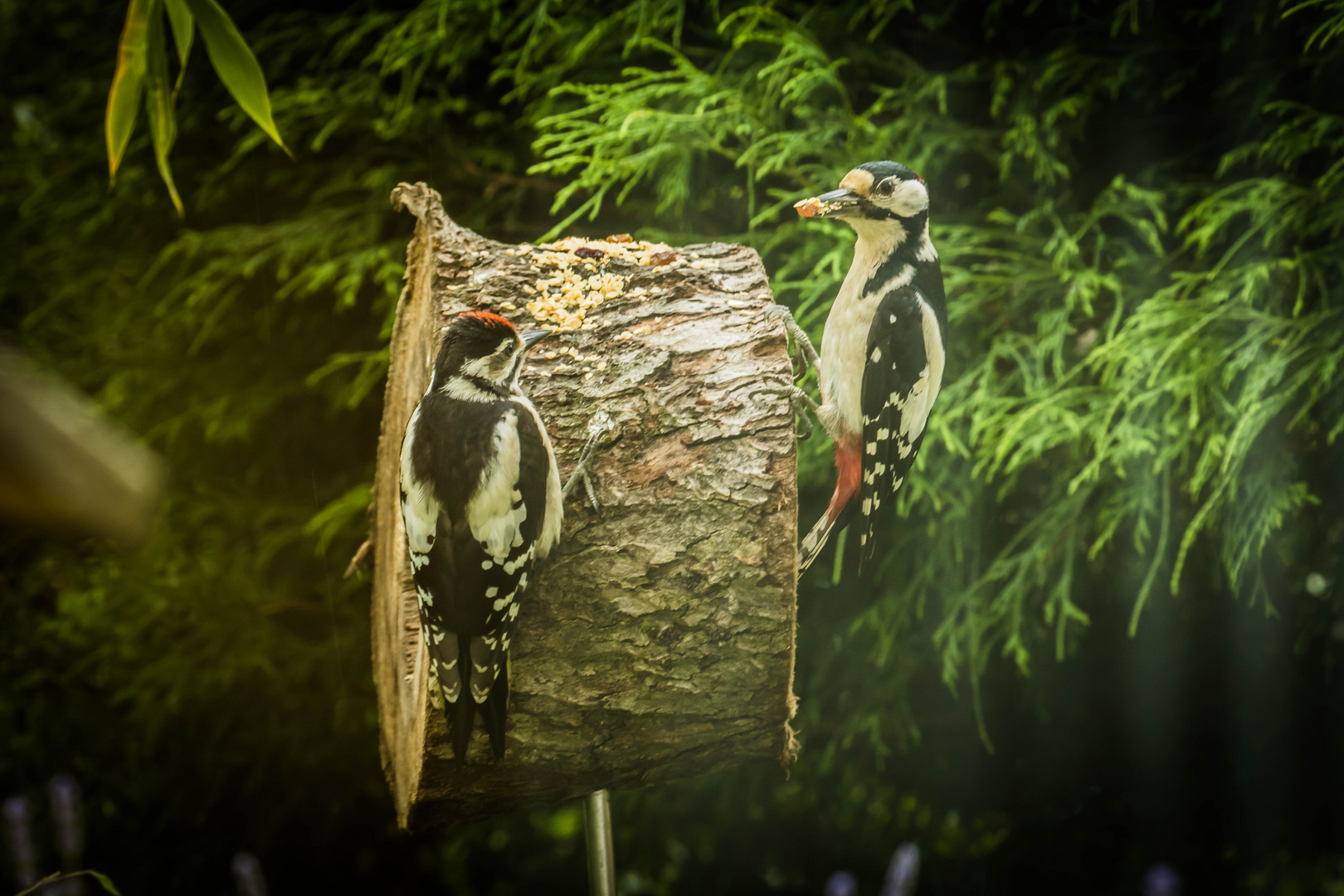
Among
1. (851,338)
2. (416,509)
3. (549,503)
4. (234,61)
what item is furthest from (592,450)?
(234,61)

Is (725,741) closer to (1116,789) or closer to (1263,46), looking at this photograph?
(1116,789)

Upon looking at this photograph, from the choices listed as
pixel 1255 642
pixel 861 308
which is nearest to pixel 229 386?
pixel 861 308

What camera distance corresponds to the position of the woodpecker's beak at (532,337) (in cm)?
79

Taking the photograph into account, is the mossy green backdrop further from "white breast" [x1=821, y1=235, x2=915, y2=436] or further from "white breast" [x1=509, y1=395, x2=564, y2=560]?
"white breast" [x1=509, y1=395, x2=564, y2=560]

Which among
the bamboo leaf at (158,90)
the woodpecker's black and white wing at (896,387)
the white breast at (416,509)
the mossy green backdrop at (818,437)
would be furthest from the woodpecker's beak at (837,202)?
the bamboo leaf at (158,90)

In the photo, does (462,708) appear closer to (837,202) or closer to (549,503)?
(549,503)

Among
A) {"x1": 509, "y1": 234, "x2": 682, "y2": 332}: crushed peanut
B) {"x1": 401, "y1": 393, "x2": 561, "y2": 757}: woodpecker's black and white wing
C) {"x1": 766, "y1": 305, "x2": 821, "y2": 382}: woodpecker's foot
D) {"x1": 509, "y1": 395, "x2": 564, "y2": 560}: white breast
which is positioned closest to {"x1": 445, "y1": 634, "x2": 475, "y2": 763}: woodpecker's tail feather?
{"x1": 401, "y1": 393, "x2": 561, "y2": 757}: woodpecker's black and white wing

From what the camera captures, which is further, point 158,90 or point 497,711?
point 158,90

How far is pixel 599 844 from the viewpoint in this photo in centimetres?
95

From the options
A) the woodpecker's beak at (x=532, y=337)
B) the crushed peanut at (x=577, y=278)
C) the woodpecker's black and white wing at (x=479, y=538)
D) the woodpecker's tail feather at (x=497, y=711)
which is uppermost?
the crushed peanut at (x=577, y=278)

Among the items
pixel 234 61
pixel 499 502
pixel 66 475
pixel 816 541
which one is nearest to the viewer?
pixel 66 475

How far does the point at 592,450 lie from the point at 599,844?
0.52 m

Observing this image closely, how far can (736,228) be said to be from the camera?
4.19 feet

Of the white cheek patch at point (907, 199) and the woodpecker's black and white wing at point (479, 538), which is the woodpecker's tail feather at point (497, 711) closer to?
the woodpecker's black and white wing at point (479, 538)
